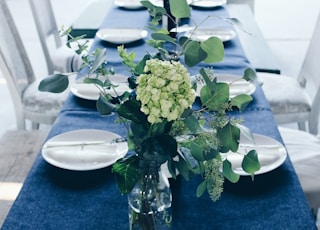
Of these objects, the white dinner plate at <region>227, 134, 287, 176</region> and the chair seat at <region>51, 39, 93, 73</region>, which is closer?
the white dinner plate at <region>227, 134, 287, 176</region>

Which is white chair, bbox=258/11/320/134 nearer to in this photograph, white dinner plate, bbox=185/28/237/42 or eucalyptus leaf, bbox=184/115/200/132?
white dinner plate, bbox=185/28/237/42

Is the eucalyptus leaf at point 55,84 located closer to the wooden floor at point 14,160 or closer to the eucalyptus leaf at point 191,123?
the eucalyptus leaf at point 191,123

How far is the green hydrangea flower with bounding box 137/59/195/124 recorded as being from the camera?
2.20ft

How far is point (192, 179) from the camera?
3.54 ft

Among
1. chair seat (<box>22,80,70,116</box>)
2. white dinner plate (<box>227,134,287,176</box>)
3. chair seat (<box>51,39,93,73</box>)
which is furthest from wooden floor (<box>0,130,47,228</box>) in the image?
white dinner plate (<box>227,134,287,176</box>)

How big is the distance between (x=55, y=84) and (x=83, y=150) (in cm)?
38

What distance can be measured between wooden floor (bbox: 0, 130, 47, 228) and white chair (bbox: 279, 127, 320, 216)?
853 mm

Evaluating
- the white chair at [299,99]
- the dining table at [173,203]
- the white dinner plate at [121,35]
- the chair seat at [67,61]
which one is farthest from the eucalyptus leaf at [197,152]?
the chair seat at [67,61]

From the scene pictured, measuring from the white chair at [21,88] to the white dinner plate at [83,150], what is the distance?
86 centimetres

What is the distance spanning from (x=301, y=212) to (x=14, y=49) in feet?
4.80

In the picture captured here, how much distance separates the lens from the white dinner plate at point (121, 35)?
1.85 meters

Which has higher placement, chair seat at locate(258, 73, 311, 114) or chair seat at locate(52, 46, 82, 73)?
chair seat at locate(258, 73, 311, 114)

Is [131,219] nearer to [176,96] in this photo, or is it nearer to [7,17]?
[176,96]

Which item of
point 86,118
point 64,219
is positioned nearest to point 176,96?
point 64,219
